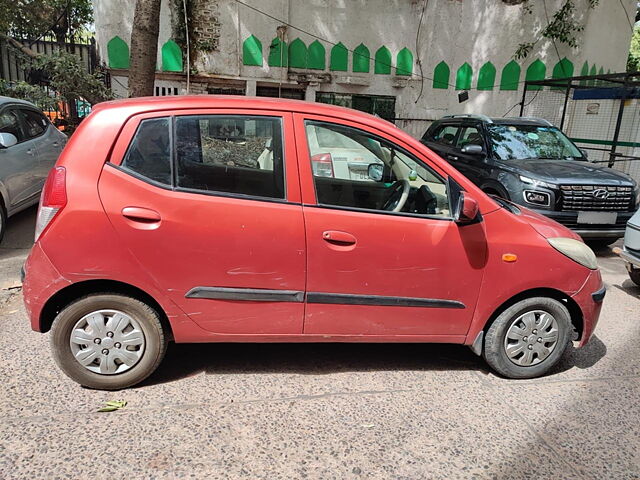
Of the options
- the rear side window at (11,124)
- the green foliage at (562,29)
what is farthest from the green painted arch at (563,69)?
the rear side window at (11,124)

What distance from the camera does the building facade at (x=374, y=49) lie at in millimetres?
12062

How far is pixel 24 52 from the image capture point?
12.2 metres

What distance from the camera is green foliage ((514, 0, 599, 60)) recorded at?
1338 cm

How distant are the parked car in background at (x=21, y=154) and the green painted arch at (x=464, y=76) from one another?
35.5 ft

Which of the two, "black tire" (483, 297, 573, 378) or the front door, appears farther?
"black tire" (483, 297, 573, 378)

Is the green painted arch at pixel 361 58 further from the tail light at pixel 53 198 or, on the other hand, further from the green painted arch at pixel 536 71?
the tail light at pixel 53 198

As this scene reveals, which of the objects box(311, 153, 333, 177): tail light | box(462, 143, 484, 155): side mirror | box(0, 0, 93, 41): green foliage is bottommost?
box(462, 143, 484, 155): side mirror

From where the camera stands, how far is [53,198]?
2770mm

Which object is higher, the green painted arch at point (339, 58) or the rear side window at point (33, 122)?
the green painted arch at point (339, 58)

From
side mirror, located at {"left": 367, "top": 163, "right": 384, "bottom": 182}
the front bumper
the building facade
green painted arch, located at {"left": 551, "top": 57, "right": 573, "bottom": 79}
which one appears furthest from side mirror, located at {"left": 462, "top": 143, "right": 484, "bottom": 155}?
green painted arch, located at {"left": 551, "top": 57, "right": 573, "bottom": 79}

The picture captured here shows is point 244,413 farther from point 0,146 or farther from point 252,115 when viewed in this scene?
point 0,146

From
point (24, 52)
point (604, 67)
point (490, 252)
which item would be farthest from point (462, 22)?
point (490, 252)

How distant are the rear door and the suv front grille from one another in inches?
182

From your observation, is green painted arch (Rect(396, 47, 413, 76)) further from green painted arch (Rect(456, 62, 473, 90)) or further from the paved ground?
the paved ground
